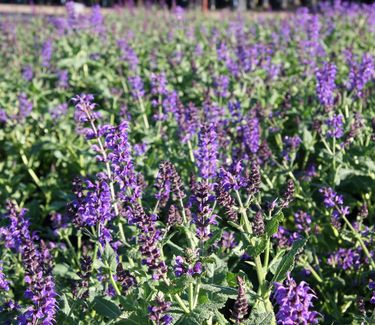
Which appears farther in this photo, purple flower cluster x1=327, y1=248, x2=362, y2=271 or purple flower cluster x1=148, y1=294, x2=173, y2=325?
purple flower cluster x1=327, y1=248, x2=362, y2=271

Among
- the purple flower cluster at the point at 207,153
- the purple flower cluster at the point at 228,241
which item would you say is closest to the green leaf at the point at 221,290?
the purple flower cluster at the point at 228,241

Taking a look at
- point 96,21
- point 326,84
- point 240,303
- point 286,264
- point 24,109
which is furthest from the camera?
point 96,21

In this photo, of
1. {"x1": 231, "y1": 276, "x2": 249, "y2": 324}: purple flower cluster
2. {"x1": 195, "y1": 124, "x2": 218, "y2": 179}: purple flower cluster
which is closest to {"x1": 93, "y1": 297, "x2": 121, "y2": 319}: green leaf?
{"x1": 231, "y1": 276, "x2": 249, "y2": 324}: purple flower cluster

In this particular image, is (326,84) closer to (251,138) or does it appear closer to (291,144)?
(291,144)

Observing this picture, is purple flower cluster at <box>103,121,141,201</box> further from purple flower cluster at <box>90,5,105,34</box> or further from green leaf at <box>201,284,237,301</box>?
purple flower cluster at <box>90,5,105,34</box>

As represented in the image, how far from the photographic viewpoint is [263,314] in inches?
121

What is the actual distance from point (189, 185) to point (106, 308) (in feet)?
4.61

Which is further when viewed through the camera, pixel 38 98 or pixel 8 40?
pixel 8 40

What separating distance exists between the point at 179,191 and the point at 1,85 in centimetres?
575

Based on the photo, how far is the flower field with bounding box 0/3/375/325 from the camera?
10.6 ft

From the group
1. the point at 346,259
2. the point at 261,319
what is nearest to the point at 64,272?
the point at 261,319

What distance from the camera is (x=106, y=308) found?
3314 millimetres

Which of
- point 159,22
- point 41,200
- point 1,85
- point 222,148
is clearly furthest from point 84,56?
point 159,22

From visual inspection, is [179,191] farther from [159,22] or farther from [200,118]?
[159,22]
